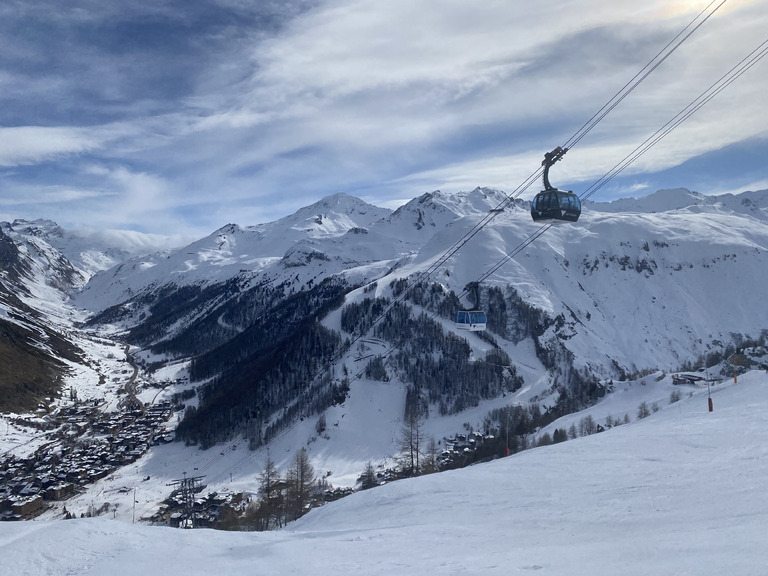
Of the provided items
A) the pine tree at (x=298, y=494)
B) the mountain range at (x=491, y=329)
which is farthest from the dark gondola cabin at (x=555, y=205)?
the mountain range at (x=491, y=329)

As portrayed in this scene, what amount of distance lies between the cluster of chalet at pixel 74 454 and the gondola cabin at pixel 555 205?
194ft

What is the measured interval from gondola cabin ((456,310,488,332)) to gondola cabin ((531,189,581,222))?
7.98 metres

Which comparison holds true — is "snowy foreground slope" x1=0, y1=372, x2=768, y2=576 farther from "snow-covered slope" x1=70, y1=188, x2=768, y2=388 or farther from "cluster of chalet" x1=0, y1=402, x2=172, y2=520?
"snow-covered slope" x1=70, y1=188, x2=768, y2=388

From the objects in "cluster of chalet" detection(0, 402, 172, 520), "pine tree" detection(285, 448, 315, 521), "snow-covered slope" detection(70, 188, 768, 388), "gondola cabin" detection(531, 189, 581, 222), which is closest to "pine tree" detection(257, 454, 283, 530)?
"pine tree" detection(285, 448, 315, 521)

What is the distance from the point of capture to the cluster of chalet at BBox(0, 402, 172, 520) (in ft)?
192

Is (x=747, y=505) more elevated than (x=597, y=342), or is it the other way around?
(x=597, y=342)

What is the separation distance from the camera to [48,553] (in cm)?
1241

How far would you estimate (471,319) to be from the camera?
27141 mm

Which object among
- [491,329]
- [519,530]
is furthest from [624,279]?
[519,530]

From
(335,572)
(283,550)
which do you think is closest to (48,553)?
(283,550)

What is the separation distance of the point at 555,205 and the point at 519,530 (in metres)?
12.0

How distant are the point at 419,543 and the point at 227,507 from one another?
43.4m

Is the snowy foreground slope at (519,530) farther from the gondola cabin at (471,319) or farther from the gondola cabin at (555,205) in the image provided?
the gondola cabin at (471,319)

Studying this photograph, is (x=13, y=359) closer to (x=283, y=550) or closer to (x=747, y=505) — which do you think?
(x=283, y=550)
